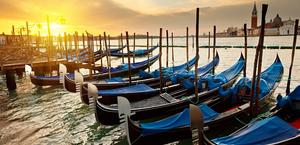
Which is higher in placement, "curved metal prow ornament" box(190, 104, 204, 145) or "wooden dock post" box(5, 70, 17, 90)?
"curved metal prow ornament" box(190, 104, 204, 145)

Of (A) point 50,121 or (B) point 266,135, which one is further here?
(A) point 50,121

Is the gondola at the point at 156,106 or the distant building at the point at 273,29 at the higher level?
the distant building at the point at 273,29

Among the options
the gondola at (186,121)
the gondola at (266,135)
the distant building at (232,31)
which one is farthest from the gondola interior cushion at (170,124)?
the distant building at (232,31)

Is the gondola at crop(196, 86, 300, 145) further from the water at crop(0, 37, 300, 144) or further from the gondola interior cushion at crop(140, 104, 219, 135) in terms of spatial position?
the water at crop(0, 37, 300, 144)

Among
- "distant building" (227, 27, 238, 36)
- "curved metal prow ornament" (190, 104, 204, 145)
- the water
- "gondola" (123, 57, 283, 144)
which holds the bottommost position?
the water

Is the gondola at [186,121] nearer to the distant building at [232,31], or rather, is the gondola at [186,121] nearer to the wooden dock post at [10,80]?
the wooden dock post at [10,80]

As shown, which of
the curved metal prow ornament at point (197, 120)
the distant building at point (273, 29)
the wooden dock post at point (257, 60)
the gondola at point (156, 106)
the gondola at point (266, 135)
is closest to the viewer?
the curved metal prow ornament at point (197, 120)

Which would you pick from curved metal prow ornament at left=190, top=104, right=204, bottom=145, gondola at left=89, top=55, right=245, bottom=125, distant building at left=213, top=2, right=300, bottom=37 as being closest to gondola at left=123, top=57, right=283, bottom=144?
gondola at left=89, top=55, right=245, bottom=125

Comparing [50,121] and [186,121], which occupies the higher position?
[186,121]

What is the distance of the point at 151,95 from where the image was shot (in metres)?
8.40

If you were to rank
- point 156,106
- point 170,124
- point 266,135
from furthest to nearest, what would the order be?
1. point 156,106
2. point 170,124
3. point 266,135

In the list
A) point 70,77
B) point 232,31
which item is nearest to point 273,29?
point 232,31

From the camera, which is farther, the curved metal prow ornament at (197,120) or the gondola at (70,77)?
the gondola at (70,77)

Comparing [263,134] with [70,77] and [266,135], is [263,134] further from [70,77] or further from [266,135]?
[70,77]
